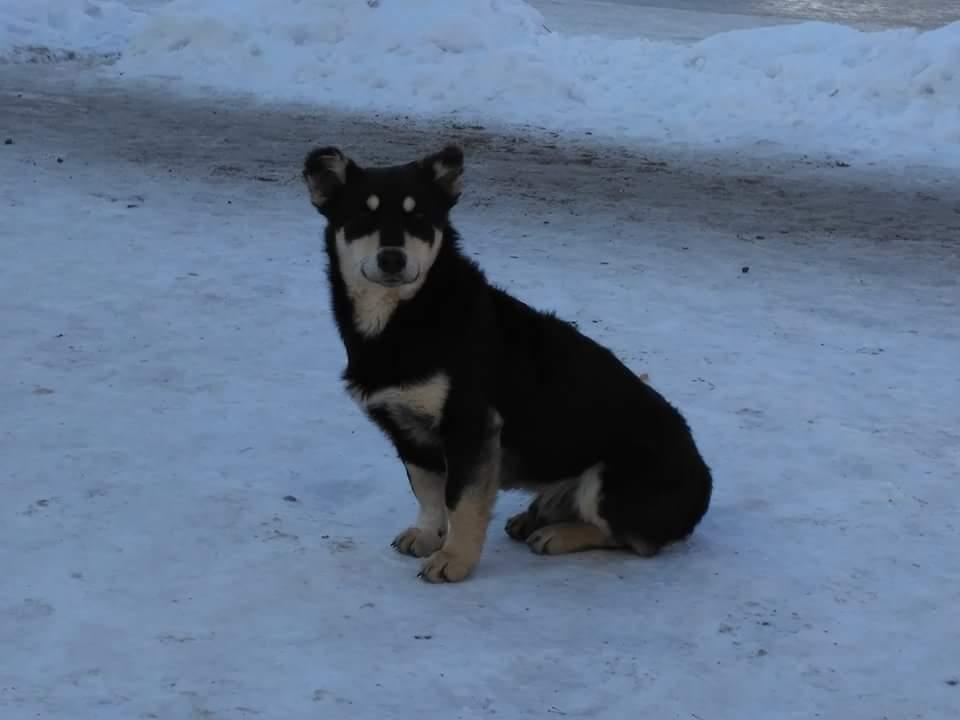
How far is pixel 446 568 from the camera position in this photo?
4227mm

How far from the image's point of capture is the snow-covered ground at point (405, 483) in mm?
3615

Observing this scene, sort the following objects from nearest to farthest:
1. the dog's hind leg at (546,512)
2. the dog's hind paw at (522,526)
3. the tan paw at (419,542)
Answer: the tan paw at (419,542) < the dog's hind leg at (546,512) < the dog's hind paw at (522,526)

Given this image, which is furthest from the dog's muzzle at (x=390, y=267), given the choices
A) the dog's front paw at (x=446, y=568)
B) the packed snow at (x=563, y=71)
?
the packed snow at (x=563, y=71)

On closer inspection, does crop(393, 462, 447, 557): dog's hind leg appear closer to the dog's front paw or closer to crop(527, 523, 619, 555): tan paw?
the dog's front paw

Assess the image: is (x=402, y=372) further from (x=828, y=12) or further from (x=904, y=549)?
(x=828, y=12)

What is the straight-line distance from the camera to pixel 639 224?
9758 mm

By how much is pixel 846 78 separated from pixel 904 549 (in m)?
10.8

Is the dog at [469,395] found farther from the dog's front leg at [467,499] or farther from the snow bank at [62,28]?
the snow bank at [62,28]

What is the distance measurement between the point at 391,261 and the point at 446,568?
1007mm

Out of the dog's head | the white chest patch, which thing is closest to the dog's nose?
the dog's head

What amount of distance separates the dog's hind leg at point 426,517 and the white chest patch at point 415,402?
273 millimetres

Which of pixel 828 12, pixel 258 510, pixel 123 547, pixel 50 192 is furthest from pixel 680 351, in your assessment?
pixel 828 12

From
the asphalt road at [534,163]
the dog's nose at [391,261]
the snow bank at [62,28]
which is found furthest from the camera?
the snow bank at [62,28]

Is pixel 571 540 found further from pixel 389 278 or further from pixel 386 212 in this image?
pixel 386 212
